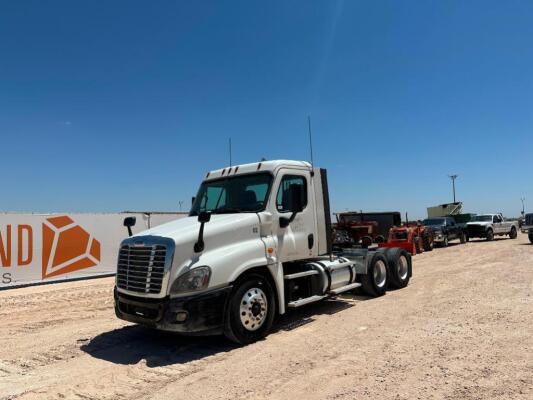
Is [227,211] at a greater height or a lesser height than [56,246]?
greater

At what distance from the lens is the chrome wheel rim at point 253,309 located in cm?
633

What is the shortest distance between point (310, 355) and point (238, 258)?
5.55 ft

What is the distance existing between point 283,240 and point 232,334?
1862 millimetres

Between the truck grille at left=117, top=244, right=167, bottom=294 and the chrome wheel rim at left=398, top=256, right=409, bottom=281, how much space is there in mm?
7032

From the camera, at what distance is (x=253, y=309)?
646 cm

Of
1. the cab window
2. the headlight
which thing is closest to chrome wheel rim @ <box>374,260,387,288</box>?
the cab window

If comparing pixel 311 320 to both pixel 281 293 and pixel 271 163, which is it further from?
pixel 271 163

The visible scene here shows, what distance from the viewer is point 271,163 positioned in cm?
748

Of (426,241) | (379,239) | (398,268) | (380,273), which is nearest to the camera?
(380,273)

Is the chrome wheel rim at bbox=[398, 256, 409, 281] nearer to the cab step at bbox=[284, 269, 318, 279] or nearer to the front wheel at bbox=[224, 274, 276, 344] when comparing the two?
the cab step at bbox=[284, 269, 318, 279]

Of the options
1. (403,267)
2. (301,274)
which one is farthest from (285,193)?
(403,267)

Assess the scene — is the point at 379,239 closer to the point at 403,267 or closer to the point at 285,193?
the point at 403,267

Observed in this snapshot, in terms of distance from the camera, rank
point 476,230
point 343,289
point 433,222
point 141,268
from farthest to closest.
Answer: point 476,230, point 433,222, point 343,289, point 141,268

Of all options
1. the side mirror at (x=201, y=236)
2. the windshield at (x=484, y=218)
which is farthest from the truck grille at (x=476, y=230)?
the side mirror at (x=201, y=236)
